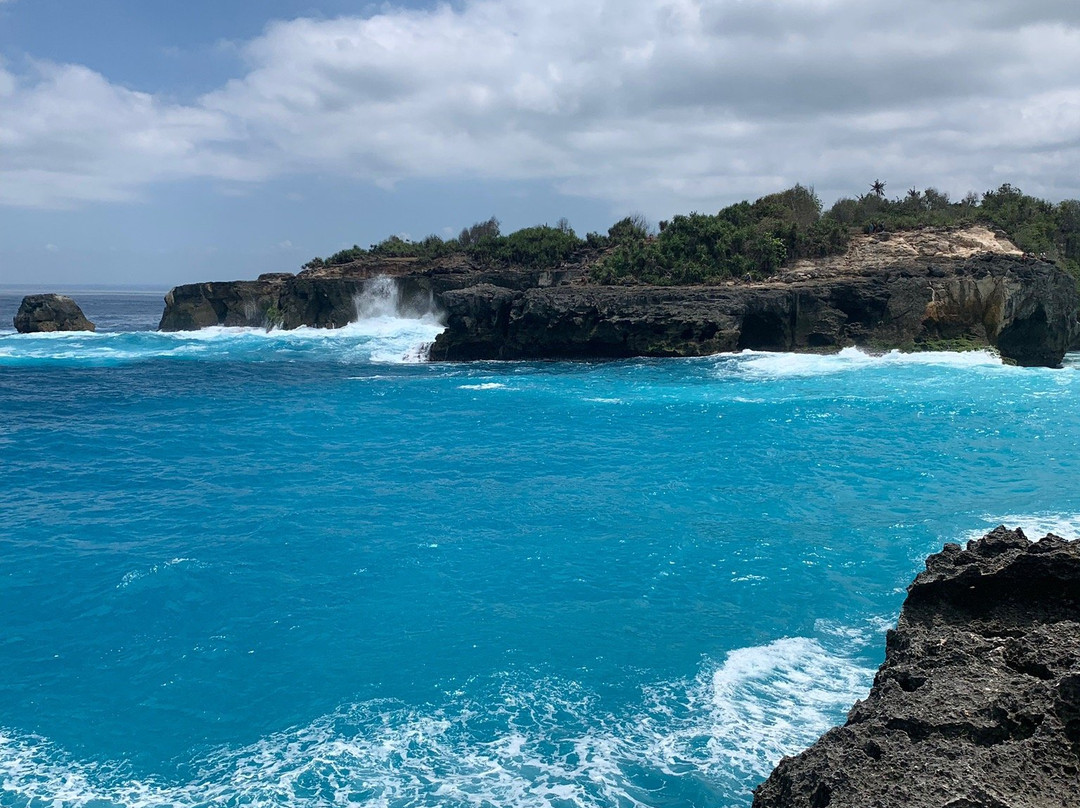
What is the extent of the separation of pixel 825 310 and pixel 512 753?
124 feet

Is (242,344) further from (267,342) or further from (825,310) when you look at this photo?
(825,310)

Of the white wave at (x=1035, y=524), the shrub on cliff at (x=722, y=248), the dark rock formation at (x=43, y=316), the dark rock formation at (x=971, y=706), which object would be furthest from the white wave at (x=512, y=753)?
the dark rock formation at (x=43, y=316)

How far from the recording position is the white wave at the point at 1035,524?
13.9 m

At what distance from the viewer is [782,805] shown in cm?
521

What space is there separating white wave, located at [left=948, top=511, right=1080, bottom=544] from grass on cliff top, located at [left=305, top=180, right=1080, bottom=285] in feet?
112

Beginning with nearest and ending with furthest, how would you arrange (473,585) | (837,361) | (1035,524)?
1. (473,585)
2. (1035,524)
3. (837,361)

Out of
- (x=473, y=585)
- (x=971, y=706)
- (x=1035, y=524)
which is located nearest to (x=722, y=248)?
(x=1035, y=524)

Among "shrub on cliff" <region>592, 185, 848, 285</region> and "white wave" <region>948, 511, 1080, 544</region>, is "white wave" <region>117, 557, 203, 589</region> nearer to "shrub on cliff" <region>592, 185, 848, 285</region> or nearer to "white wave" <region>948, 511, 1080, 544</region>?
"white wave" <region>948, 511, 1080, 544</region>

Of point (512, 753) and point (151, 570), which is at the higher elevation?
point (151, 570)

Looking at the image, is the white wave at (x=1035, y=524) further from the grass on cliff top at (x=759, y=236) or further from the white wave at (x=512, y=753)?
the grass on cliff top at (x=759, y=236)

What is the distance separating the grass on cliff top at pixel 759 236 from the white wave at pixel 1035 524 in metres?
34.1

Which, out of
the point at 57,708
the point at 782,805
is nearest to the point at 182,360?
the point at 57,708

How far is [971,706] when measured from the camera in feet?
17.8

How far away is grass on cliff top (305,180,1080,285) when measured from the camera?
49.9m
